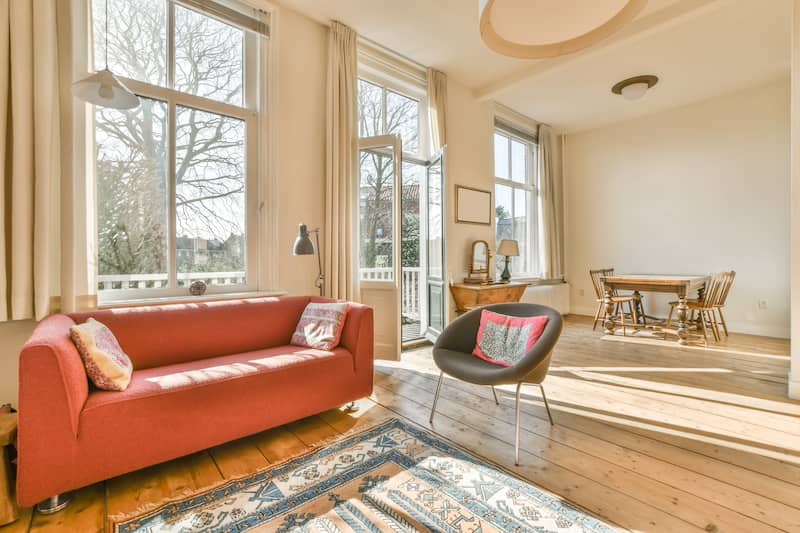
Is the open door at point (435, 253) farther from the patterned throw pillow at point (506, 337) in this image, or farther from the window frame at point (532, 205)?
the window frame at point (532, 205)

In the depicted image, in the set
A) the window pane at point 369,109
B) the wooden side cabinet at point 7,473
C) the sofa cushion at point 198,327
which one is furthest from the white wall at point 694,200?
the wooden side cabinet at point 7,473

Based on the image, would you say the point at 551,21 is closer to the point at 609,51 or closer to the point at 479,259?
the point at 609,51

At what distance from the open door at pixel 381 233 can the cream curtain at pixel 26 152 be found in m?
2.28

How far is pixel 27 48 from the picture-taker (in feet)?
6.90

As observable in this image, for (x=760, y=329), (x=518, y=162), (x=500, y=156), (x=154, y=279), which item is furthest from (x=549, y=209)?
(x=154, y=279)

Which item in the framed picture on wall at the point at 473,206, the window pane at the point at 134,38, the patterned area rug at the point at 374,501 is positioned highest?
the window pane at the point at 134,38

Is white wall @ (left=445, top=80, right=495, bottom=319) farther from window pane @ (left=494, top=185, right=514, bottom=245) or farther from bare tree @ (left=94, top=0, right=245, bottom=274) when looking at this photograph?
bare tree @ (left=94, top=0, right=245, bottom=274)

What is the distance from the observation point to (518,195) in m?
6.03

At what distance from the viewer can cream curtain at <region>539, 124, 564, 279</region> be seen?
609cm

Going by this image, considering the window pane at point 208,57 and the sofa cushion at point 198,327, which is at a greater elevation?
the window pane at point 208,57

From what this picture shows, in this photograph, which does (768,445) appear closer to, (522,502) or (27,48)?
(522,502)

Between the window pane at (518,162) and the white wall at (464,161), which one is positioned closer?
the white wall at (464,161)

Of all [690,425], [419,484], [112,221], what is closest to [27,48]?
[112,221]

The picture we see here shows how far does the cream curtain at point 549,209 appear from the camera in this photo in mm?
6090
